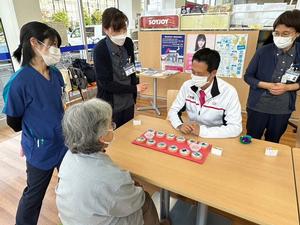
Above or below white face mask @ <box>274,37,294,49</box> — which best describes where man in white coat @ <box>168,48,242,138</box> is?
below

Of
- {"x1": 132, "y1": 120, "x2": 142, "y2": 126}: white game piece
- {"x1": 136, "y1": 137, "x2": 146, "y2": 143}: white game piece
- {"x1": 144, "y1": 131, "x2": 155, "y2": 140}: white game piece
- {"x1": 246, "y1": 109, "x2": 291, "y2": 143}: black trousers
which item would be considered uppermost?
{"x1": 144, "y1": 131, "x2": 155, "y2": 140}: white game piece

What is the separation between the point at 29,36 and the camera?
3.93 ft

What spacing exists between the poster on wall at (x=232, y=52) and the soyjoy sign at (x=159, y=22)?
0.80m

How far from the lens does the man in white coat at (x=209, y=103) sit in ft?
4.76

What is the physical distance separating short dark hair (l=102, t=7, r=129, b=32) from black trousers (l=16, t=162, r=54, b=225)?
1.11 metres

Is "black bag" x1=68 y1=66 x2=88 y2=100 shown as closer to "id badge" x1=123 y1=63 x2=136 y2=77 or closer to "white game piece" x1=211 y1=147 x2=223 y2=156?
"id badge" x1=123 y1=63 x2=136 y2=77

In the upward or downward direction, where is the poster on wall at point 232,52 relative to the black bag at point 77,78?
upward

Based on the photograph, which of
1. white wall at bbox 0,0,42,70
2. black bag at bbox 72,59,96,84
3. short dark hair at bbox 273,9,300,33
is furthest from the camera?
black bag at bbox 72,59,96,84

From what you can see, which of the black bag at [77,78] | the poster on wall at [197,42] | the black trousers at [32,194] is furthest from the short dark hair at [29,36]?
the poster on wall at [197,42]

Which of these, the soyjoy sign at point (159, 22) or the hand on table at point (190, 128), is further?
the soyjoy sign at point (159, 22)

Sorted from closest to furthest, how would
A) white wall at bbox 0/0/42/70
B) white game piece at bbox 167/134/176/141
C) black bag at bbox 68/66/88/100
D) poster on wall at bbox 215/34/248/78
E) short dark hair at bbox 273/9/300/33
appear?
white game piece at bbox 167/134/176/141 < short dark hair at bbox 273/9/300/33 < white wall at bbox 0/0/42/70 < poster on wall at bbox 215/34/248/78 < black bag at bbox 68/66/88/100

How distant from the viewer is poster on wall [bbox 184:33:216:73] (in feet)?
11.6

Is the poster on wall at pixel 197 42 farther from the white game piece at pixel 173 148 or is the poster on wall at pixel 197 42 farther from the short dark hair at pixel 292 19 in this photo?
the white game piece at pixel 173 148

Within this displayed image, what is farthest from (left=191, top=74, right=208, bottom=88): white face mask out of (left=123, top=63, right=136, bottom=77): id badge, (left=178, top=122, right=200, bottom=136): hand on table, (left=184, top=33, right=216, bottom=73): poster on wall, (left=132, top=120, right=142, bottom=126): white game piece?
(left=184, top=33, right=216, bottom=73): poster on wall
